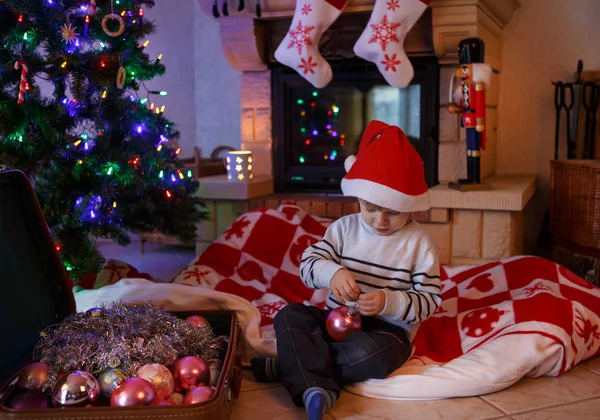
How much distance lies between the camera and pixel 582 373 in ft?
5.32

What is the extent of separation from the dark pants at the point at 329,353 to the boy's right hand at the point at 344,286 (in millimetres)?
115

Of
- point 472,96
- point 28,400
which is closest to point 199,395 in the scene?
point 28,400

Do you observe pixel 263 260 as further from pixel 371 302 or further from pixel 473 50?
pixel 473 50

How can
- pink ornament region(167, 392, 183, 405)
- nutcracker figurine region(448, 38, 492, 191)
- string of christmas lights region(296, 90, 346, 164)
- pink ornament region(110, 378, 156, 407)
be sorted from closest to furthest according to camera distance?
pink ornament region(110, 378, 156, 407)
pink ornament region(167, 392, 183, 405)
nutcracker figurine region(448, 38, 492, 191)
string of christmas lights region(296, 90, 346, 164)

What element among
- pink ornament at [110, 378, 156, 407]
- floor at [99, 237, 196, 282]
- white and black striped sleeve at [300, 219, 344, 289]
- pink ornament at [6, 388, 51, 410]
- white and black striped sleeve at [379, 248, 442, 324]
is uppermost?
white and black striped sleeve at [300, 219, 344, 289]

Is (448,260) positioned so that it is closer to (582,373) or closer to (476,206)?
(476,206)

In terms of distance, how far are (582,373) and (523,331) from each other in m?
0.19

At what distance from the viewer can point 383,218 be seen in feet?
4.96

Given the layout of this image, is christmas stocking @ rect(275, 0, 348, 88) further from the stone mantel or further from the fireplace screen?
the fireplace screen

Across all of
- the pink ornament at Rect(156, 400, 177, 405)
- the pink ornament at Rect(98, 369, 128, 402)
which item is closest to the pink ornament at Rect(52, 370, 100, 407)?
the pink ornament at Rect(98, 369, 128, 402)

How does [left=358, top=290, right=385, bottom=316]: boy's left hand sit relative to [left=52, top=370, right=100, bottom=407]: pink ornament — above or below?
above

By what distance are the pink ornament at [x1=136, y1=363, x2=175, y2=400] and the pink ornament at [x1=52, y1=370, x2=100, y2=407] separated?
0.09m

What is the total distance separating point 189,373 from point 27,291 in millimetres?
406

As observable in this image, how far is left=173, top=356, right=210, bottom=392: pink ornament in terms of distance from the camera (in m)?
1.30
